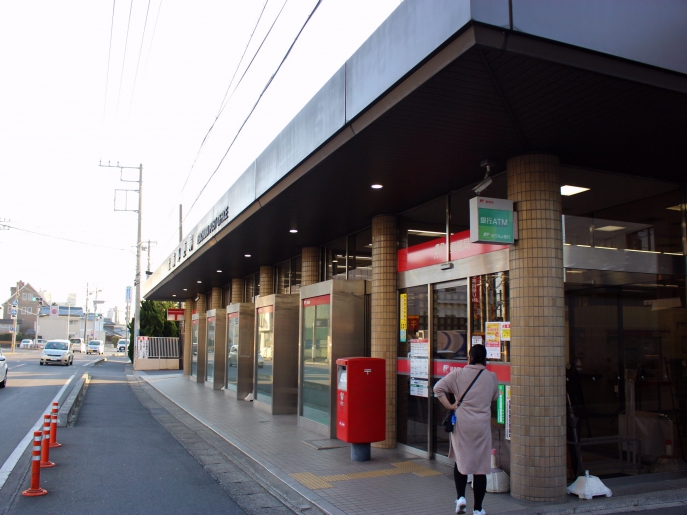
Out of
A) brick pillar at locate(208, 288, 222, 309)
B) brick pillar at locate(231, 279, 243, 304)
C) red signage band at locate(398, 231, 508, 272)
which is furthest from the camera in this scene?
brick pillar at locate(208, 288, 222, 309)

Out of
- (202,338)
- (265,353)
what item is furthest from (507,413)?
(202,338)

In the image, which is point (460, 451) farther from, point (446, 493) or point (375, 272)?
point (375, 272)

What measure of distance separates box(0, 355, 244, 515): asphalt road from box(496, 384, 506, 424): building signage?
10.9ft

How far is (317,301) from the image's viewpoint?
12.1m

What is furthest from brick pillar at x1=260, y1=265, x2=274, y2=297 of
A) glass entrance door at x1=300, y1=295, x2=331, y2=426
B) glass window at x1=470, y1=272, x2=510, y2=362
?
glass window at x1=470, y1=272, x2=510, y2=362

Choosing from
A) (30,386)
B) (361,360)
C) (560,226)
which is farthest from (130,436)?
(30,386)

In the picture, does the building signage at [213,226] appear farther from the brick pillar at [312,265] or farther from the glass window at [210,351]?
the glass window at [210,351]

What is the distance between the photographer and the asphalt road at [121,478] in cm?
656

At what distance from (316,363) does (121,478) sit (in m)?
4.97

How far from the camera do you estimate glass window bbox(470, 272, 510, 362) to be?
7.56 m

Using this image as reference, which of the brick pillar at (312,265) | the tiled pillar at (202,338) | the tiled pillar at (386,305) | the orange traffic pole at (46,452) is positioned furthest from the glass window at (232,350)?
the orange traffic pole at (46,452)

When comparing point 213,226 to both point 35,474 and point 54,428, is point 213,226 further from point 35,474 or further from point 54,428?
point 35,474

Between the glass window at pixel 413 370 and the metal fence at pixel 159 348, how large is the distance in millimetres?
27993

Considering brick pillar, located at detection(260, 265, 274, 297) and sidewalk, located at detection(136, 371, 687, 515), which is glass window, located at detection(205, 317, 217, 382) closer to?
brick pillar, located at detection(260, 265, 274, 297)
